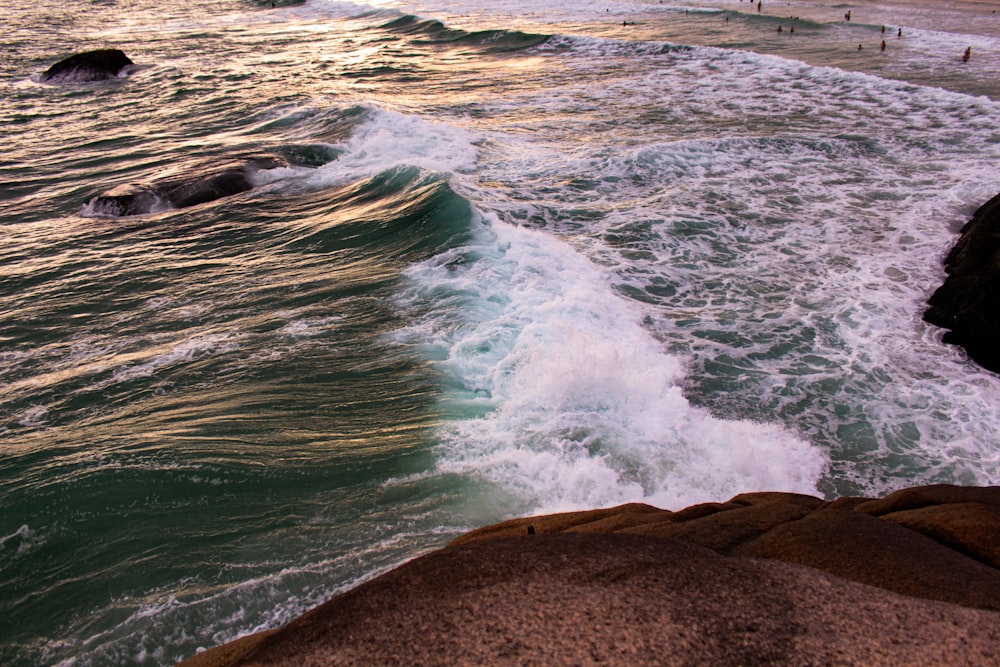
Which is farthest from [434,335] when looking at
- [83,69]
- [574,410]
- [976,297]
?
[83,69]

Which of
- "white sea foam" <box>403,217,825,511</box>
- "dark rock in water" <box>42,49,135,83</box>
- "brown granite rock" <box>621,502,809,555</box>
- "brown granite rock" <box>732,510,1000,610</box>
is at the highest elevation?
"dark rock in water" <box>42,49,135,83</box>

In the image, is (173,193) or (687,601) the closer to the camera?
(687,601)

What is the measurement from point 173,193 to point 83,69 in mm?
18303

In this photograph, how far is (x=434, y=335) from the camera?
327 inches

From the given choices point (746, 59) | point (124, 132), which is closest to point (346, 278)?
point (124, 132)

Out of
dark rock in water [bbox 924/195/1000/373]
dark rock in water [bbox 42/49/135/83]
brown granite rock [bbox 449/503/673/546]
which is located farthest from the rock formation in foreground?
dark rock in water [bbox 42/49/135/83]

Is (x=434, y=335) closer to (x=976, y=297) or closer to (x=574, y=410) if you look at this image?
(x=574, y=410)

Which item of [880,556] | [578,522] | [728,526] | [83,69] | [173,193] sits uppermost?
[83,69]

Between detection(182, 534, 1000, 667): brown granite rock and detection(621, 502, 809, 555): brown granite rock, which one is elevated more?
detection(182, 534, 1000, 667): brown granite rock

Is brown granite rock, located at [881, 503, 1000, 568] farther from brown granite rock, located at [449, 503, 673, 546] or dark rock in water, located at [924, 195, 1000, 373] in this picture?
dark rock in water, located at [924, 195, 1000, 373]

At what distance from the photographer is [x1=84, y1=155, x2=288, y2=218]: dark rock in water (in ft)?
42.5

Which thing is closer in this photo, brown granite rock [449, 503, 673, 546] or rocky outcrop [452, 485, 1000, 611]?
rocky outcrop [452, 485, 1000, 611]

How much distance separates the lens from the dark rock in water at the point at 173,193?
12969mm

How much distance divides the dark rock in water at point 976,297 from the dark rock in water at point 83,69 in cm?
3094
